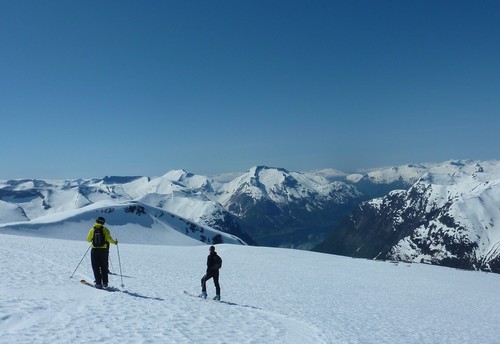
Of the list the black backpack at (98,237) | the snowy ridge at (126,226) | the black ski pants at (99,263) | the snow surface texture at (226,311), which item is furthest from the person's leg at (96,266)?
the snowy ridge at (126,226)

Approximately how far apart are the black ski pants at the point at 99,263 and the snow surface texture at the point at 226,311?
2.33 feet

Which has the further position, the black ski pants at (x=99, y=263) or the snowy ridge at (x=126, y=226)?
the snowy ridge at (x=126, y=226)

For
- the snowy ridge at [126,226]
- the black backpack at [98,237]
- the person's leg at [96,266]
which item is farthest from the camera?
the snowy ridge at [126,226]

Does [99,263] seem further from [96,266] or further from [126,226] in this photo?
[126,226]

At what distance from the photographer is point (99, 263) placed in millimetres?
18359

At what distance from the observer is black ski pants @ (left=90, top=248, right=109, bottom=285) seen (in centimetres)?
1828

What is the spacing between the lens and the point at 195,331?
42.7 ft

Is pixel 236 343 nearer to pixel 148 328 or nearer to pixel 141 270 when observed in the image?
pixel 148 328

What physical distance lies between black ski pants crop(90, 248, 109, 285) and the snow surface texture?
712 millimetres

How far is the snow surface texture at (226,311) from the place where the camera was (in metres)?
12.0

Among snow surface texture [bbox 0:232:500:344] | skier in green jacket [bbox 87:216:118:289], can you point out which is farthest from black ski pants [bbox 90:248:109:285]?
snow surface texture [bbox 0:232:500:344]

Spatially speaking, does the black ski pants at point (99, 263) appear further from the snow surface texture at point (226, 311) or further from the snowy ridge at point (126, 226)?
the snowy ridge at point (126, 226)

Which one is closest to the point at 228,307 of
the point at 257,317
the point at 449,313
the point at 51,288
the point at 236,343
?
the point at 257,317

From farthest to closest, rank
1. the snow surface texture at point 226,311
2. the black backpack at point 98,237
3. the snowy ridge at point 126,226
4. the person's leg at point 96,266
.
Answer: the snowy ridge at point 126,226 → the black backpack at point 98,237 → the person's leg at point 96,266 → the snow surface texture at point 226,311
